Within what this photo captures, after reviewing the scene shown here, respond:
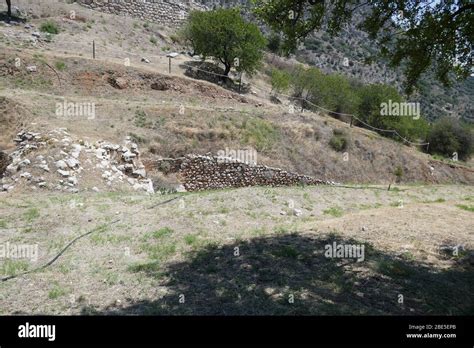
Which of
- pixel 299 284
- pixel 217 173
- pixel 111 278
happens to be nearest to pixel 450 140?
pixel 217 173

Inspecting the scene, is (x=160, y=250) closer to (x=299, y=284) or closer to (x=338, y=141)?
(x=299, y=284)

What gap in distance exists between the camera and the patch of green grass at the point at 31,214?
10.3 metres

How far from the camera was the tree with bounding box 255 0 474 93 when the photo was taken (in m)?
7.67

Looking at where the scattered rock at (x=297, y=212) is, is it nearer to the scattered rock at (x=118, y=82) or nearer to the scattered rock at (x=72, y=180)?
the scattered rock at (x=72, y=180)

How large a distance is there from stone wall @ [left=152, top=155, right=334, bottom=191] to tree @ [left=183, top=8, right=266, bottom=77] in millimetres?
13031

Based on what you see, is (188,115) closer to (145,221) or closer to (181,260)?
(145,221)

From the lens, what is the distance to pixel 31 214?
10500 mm

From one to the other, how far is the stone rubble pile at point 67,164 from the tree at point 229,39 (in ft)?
51.6

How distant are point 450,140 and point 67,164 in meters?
35.5

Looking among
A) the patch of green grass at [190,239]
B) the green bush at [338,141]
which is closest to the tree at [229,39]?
the green bush at [338,141]

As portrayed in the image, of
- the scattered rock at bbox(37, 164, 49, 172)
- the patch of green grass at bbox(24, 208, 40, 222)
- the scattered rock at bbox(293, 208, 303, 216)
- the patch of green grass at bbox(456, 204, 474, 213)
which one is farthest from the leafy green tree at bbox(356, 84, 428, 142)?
the patch of green grass at bbox(24, 208, 40, 222)

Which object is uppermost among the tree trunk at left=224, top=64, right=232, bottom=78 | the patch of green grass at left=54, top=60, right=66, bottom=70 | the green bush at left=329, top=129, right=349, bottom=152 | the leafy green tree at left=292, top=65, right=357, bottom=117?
the tree trunk at left=224, top=64, right=232, bottom=78

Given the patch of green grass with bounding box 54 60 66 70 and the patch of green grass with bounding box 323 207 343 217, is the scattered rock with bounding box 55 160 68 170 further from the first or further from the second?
the patch of green grass with bounding box 54 60 66 70

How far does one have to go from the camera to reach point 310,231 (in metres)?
9.95
